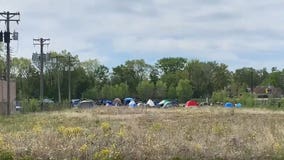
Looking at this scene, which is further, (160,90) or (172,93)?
(172,93)

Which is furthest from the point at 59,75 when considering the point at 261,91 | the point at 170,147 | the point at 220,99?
the point at 170,147

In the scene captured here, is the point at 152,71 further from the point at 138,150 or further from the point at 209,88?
the point at 138,150

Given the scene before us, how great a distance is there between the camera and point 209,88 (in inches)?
5640

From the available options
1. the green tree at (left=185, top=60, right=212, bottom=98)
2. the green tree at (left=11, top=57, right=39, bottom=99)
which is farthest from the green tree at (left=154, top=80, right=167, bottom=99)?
the green tree at (left=11, top=57, right=39, bottom=99)

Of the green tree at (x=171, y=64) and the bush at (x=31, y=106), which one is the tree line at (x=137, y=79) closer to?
the green tree at (x=171, y=64)

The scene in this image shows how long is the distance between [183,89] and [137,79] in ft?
64.2

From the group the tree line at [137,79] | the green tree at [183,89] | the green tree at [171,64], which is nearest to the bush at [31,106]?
the tree line at [137,79]

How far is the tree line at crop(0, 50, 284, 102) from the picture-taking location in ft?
426

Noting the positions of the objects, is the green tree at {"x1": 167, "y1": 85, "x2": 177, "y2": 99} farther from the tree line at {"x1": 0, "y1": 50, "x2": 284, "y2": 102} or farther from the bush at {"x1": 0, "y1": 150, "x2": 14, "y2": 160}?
the bush at {"x1": 0, "y1": 150, "x2": 14, "y2": 160}

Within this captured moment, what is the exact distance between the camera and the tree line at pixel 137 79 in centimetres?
12975

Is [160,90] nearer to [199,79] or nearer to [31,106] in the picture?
[199,79]

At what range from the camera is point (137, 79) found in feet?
497

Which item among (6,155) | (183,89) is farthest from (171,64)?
(6,155)

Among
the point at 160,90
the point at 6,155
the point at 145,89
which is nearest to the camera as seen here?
the point at 6,155
